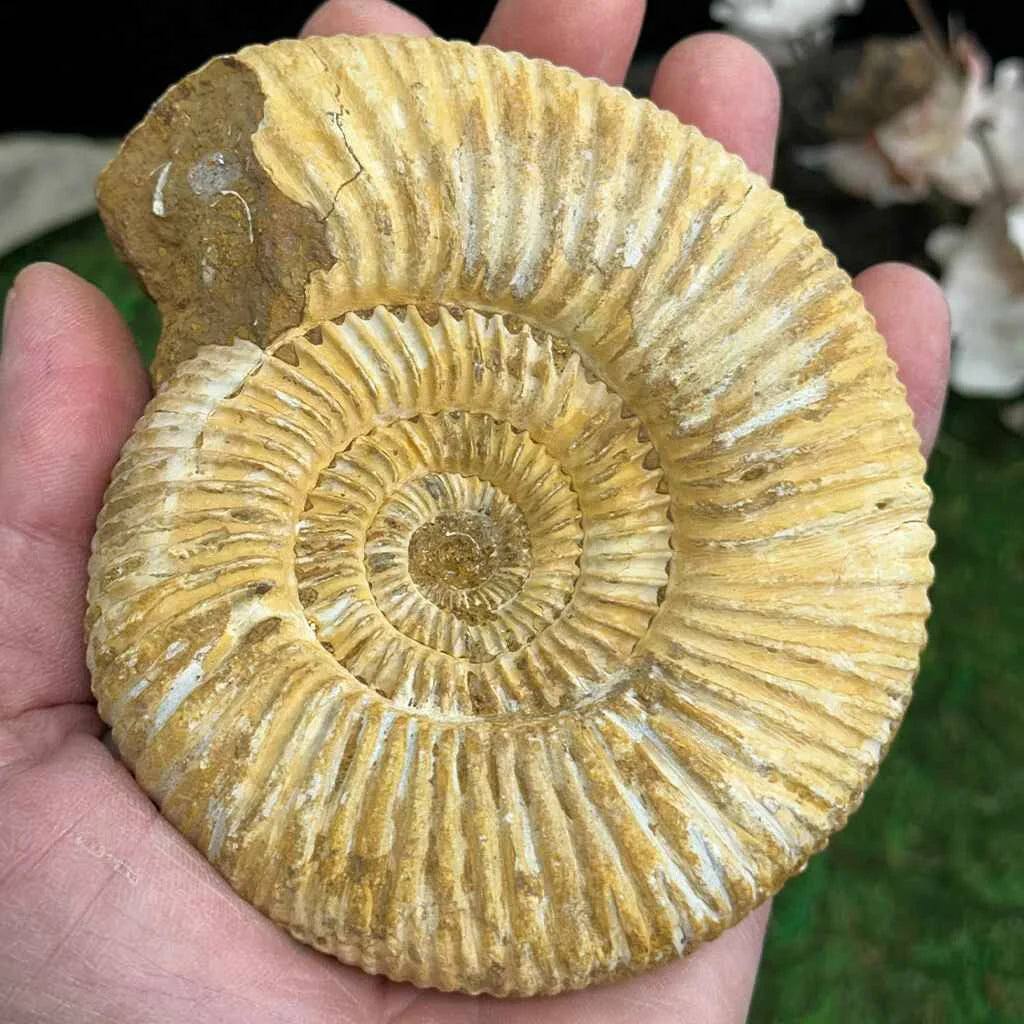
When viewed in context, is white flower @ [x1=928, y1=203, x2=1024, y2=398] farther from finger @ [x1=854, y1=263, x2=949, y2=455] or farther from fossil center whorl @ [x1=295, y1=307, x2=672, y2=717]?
fossil center whorl @ [x1=295, y1=307, x2=672, y2=717]

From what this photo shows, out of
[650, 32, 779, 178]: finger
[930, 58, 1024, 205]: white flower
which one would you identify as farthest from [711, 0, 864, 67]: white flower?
[930, 58, 1024, 205]: white flower

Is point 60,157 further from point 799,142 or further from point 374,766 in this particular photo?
point 374,766

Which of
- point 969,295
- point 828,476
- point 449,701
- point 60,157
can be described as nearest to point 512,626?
point 449,701

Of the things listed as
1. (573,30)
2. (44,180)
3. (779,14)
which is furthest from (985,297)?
(44,180)

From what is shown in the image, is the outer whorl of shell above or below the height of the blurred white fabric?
above

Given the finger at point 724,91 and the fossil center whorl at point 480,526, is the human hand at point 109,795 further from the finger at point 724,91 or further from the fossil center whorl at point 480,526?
the fossil center whorl at point 480,526

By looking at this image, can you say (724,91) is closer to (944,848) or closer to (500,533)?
(500,533)
